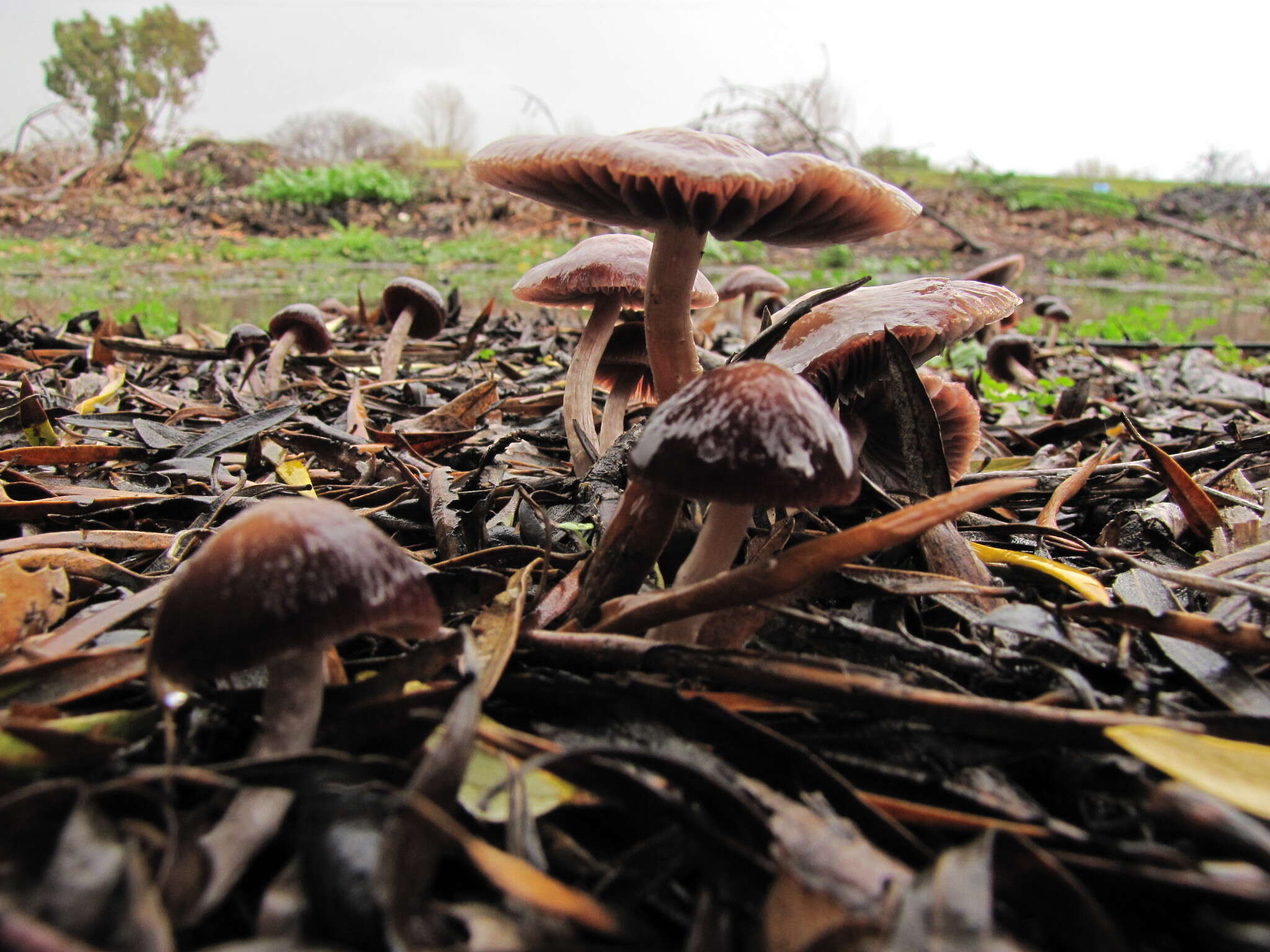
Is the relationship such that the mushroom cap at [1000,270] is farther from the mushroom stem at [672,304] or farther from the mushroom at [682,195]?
the mushroom stem at [672,304]

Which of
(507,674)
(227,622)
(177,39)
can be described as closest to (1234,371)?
(507,674)

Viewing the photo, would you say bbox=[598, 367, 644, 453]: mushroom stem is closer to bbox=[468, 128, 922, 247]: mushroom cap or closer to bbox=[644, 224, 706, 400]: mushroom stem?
bbox=[644, 224, 706, 400]: mushroom stem

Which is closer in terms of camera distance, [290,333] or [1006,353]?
[290,333]

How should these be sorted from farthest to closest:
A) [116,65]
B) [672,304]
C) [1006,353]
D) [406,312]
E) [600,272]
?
1. [116,65]
2. [1006,353]
3. [406,312]
4. [600,272]
5. [672,304]

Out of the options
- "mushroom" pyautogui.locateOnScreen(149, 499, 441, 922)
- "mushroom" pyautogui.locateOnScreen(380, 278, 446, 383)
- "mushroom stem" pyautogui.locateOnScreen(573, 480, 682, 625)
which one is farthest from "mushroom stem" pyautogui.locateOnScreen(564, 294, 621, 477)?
"mushroom" pyautogui.locateOnScreen(380, 278, 446, 383)

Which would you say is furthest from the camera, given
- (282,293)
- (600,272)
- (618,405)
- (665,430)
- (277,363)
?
(282,293)

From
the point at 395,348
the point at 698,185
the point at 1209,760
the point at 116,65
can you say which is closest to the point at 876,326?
the point at 698,185

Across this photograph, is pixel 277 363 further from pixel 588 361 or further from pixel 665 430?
pixel 665 430
